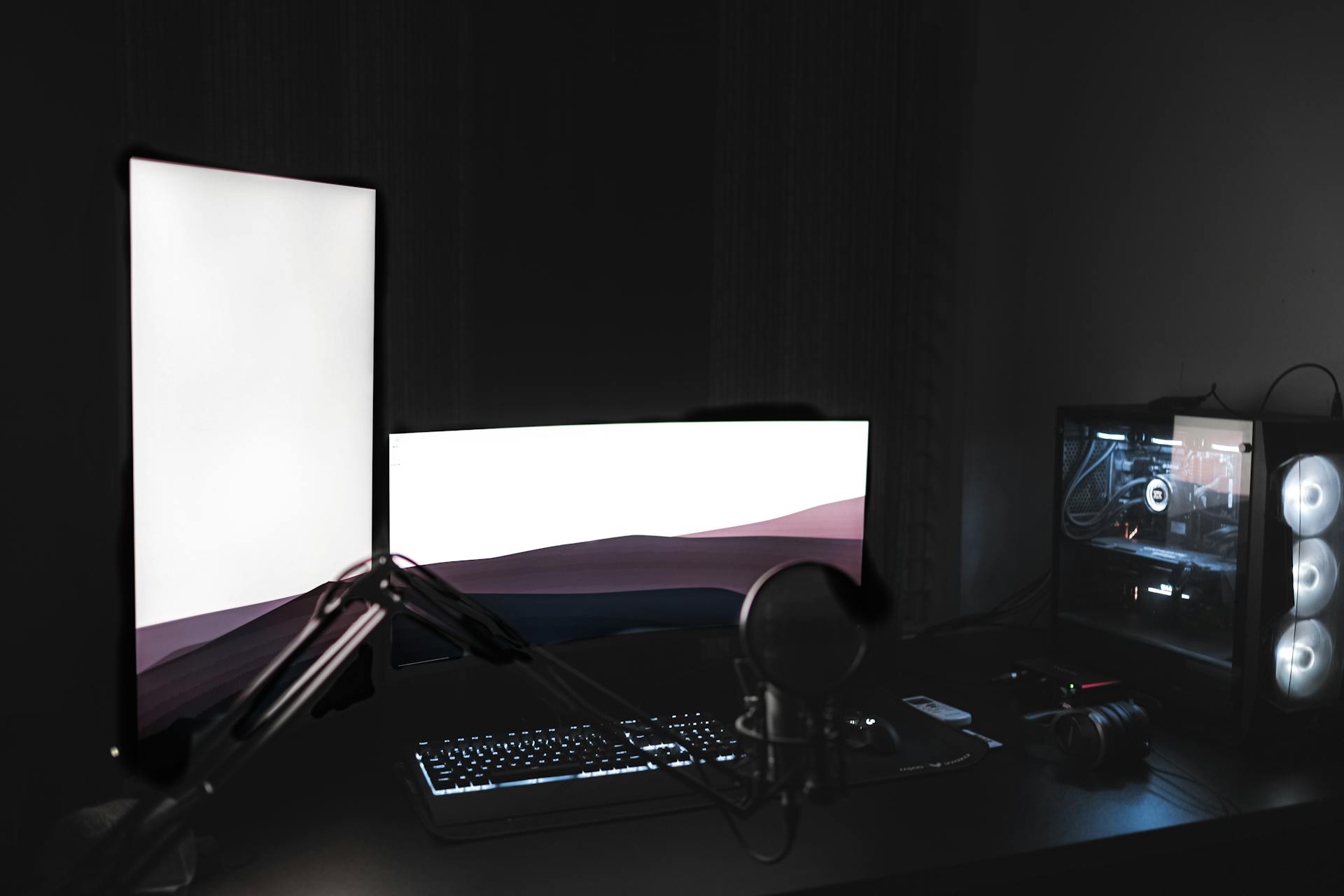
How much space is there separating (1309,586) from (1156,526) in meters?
0.25

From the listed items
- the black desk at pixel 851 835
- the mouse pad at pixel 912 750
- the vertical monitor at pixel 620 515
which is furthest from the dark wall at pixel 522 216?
the mouse pad at pixel 912 750

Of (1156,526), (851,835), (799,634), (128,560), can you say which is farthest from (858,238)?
(799,634)

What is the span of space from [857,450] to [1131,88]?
917 mm

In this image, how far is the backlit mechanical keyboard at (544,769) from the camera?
110cm

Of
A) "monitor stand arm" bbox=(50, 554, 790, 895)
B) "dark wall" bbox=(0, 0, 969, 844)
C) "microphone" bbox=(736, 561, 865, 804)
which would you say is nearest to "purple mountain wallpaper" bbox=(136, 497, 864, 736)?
"dark wall" bbox=(0, 0, 969, 844)

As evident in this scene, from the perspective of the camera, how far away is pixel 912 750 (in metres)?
1.31

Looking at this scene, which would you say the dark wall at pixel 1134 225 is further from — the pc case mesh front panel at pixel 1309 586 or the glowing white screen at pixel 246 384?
the glowing white screen at pixel 246 384

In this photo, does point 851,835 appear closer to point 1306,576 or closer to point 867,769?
point 867,769

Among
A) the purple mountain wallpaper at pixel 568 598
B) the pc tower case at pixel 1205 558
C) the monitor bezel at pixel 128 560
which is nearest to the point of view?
the monitor bezel at pixel 128 560

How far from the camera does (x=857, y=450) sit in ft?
5.29

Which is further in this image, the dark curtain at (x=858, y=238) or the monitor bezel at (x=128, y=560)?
the dark curtain at (x=858, y=238)

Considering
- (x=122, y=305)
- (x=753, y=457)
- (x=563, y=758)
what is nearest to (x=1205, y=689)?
(x=753, y=457)

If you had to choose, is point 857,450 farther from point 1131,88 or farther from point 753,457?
point 1131,88

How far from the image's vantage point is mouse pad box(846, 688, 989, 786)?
1.24 m
